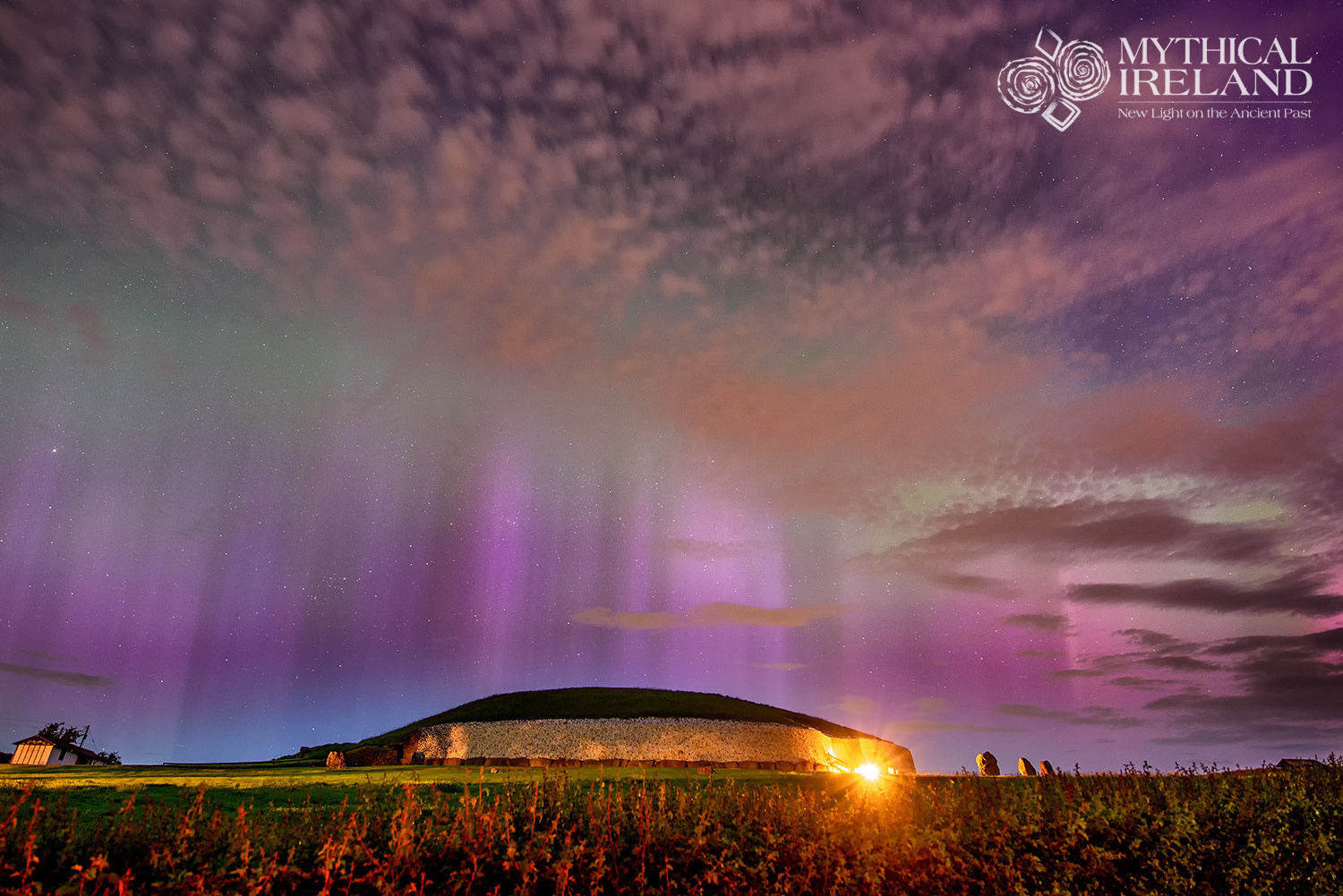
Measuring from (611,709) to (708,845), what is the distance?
169ft

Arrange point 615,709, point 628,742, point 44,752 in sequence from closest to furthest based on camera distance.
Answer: point 628,742, point 615,709, point 44,752

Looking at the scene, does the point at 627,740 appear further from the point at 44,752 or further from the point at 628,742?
A: the point at 44,752

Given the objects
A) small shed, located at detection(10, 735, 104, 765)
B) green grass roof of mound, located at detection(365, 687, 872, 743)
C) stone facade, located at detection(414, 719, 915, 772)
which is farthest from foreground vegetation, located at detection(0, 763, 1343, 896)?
small shed, located at detection(10, 735, 104, 765)

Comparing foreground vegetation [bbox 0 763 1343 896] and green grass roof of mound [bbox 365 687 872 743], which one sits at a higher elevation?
green grass roof of mound [bbox 365 687 872 743]

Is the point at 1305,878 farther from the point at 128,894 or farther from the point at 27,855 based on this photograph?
the point at 27,855

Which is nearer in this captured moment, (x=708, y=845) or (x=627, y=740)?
(x=708, y=845)

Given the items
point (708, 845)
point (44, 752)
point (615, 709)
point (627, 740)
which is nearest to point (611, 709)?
point (615, 709)

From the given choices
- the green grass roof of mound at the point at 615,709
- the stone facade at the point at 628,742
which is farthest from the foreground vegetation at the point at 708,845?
the green grass roof of mound at the point at 615,709

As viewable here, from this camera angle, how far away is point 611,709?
5769 cm

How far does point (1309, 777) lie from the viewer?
15.9m

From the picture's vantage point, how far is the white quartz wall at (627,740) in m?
52.2

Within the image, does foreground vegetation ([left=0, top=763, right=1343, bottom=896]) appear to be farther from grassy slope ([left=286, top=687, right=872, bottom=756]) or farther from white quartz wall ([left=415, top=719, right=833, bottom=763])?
grassy slope ([left=286, top=687, right=872, bottom=756])

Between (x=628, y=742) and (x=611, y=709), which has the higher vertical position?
(x=611, y=709)

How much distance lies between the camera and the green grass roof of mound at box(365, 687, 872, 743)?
186ft
